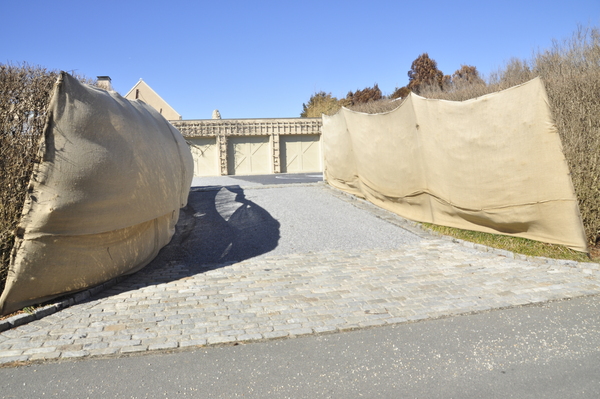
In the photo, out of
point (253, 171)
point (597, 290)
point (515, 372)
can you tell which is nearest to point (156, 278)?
point (515, 372)

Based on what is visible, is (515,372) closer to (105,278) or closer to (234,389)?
(234,389)

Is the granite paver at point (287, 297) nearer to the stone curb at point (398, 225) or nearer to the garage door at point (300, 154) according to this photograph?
the stone curb at point (398, 225)

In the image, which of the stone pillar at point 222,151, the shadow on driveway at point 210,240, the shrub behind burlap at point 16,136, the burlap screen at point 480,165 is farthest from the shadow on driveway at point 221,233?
the stone pillar at point 222,151

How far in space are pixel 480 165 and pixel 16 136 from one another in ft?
21.0

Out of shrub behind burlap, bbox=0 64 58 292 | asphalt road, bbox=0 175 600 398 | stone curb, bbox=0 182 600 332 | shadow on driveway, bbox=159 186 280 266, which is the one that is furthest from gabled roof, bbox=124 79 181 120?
asphalt road, bbox=0 175 600 398

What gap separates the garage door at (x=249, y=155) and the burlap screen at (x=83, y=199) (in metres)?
21.1

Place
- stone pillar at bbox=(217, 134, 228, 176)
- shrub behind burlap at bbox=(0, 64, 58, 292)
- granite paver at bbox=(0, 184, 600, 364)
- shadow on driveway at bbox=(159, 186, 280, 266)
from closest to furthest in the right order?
granite paver at bbox=(0, 184, 600, 364) < shrub behind burlap at bbox=(0, 64, 58, 292) < shadow on driveway at bbox=(159, 186, 280, 266) < stone pillar at bbox=(217, 134, 228, 176)

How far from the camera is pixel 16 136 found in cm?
476

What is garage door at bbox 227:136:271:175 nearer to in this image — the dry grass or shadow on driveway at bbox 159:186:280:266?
shadow on driveway at bbox 159:186:280:266

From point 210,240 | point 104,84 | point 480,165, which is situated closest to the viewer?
point 480,165

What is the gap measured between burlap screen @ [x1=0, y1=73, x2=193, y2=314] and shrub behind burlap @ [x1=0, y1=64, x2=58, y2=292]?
35cm

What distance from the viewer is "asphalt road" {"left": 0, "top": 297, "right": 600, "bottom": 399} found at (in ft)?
10.2

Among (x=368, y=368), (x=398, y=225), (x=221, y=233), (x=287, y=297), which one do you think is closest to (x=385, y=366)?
(x=368, y=368)

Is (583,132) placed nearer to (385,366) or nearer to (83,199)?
(385,366)
